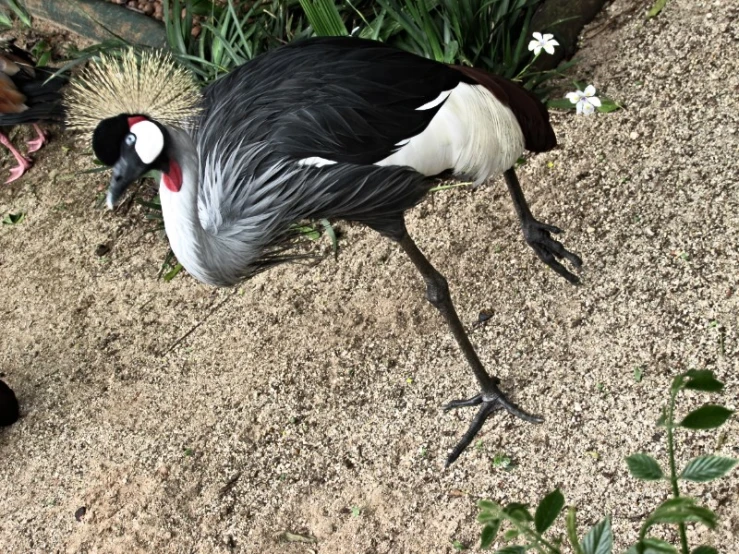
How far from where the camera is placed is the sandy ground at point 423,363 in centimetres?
197

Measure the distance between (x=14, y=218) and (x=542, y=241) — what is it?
2.45m

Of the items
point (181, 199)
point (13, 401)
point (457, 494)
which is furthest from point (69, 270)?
point (457, 494)

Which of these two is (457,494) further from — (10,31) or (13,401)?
(10,31)

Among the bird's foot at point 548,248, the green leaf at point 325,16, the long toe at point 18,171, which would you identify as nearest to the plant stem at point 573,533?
the bird's foot at point 548,248

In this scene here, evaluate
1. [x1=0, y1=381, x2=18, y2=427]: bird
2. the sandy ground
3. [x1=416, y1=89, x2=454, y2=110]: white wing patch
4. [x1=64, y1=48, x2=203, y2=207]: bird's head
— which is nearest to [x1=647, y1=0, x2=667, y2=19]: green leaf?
the sandy ground

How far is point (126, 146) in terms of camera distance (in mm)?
1630

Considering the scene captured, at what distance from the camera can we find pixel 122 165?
163cm

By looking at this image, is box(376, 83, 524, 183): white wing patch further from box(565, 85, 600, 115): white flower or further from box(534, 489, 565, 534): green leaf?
box(534, 489, 565, 534): green leaf

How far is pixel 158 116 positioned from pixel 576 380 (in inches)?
48.1

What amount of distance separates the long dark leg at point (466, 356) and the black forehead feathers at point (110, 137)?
0.71 m

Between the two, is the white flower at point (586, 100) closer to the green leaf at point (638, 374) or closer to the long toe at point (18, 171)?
the green leaf at point (638, 374)

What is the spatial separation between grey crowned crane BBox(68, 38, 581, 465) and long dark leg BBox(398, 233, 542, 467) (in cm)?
9

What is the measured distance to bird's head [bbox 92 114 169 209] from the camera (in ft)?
5.30

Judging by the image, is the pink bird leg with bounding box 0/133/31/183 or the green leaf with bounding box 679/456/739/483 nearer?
the green leaf with bounding box 679/456/739/483
